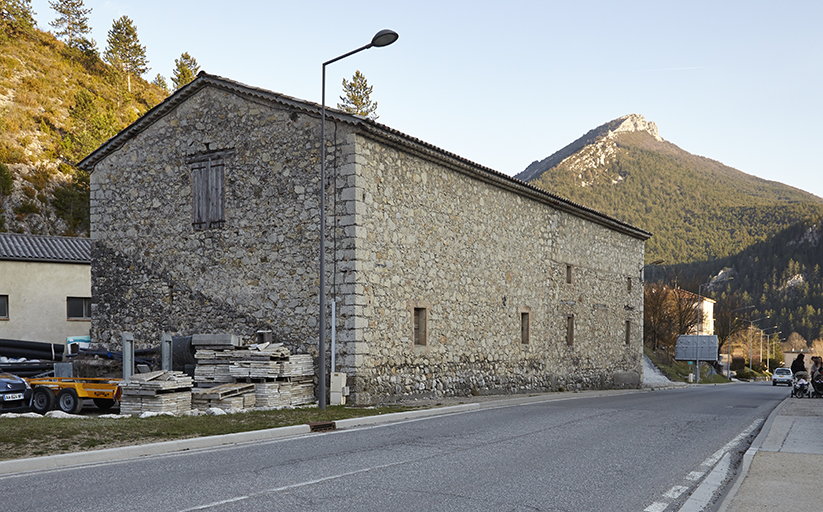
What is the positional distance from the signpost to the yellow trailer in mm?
48301

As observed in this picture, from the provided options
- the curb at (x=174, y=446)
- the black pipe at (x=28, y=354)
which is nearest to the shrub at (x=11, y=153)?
the black pipe at (x=28, y=354)

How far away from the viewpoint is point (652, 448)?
407 inches

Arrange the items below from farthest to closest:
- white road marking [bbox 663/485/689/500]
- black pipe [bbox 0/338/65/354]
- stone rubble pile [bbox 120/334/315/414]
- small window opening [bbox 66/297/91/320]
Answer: small window opening [bbox 66/297/91/320] < black pipe [bbox 0/338/65/354] < stone rubble pile [bbox 120/334/315/414] < white road marking [bbox 663/485/689/500]

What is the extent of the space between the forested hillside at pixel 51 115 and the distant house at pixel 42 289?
1107 centimetres

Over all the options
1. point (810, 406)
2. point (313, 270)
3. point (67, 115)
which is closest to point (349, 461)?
point (313, 270)

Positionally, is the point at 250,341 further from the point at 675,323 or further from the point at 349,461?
the point at 675,323

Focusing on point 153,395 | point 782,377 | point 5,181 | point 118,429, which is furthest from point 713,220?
point 118,429

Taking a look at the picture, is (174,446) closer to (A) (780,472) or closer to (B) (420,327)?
(A) (780,472)

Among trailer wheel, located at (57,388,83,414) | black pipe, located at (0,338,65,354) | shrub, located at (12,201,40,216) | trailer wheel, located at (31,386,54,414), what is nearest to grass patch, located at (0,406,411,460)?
trailer wheel, located at (57,388,83,414)

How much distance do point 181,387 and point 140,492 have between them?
807cm

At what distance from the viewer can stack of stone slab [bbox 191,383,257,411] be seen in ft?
48.7

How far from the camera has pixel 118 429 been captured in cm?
1109

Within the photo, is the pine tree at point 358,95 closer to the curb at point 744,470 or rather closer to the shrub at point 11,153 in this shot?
the shrub at point 11,153

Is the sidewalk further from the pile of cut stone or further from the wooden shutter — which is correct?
the wooden shutter
